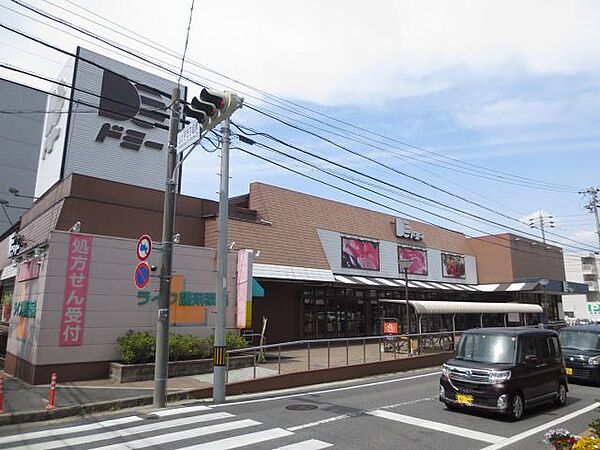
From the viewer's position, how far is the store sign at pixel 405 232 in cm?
3048

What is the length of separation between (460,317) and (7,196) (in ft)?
151

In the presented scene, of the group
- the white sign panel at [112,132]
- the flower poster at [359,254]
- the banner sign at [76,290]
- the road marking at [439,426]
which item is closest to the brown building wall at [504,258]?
the flower poster at [359,254]

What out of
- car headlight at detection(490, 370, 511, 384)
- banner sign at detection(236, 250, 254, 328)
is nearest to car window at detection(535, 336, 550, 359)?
car headlight at detection(490, 370, 511, 384)

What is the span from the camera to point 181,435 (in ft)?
25.3

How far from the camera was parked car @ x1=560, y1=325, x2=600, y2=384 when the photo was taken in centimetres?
1280

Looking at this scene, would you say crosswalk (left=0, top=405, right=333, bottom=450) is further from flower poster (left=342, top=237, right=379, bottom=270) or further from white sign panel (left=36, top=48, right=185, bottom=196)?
white sign panel (left=36, top=48, right=185, bottom=196)

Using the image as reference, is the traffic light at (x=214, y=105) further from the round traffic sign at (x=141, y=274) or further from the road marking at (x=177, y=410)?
the road marking at (x=177, y=410)

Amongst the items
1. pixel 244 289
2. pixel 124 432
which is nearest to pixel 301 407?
pixel 124 432

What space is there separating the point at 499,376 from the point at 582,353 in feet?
21.1

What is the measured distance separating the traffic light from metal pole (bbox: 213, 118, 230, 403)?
1880 millimetres

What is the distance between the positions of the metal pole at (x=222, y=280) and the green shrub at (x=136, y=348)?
3.14 meters

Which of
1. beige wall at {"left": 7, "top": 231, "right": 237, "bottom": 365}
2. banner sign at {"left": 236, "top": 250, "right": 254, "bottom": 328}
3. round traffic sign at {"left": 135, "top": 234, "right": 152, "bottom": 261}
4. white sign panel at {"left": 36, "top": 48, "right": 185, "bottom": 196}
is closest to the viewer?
round traffic sign at {"left": 135, "top": 234, "right": 152, "bottom": 261}

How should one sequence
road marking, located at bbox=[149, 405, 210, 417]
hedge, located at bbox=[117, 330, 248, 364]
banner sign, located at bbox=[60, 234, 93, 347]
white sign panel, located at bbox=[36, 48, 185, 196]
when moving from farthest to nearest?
white sign panel, located at bbox=[36, 48, 185, 196] < hedge, located at bbox=[117, 330, 248, 364] < banner sign, located at bbox=[60, 234, 93, 347] < road marking, located at bbox=[149, 405, 210, 417]

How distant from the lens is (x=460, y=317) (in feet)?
113
